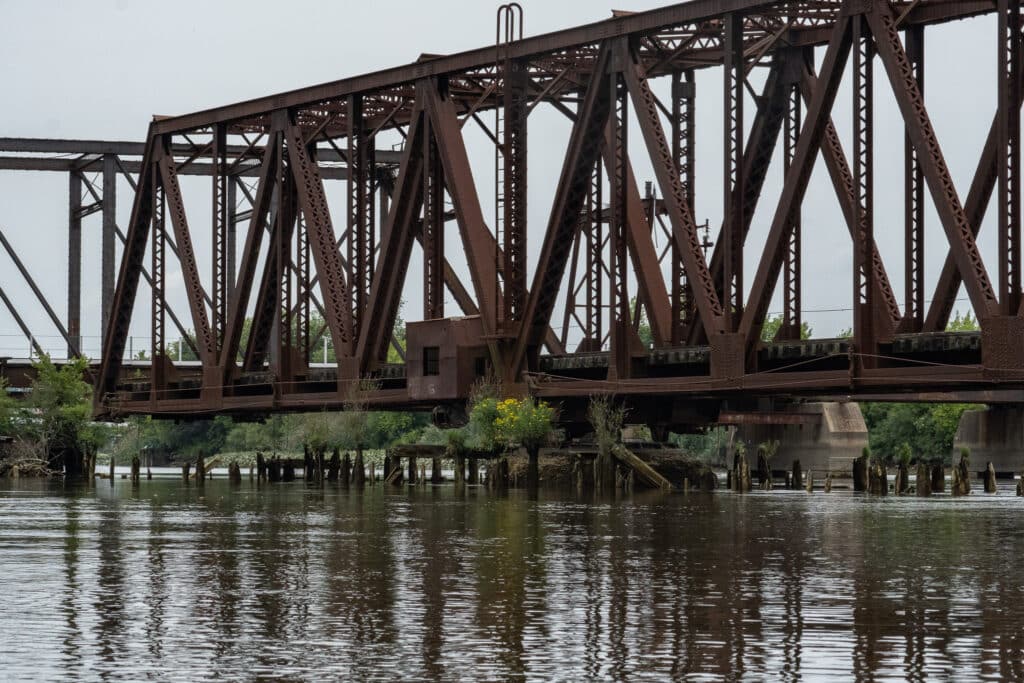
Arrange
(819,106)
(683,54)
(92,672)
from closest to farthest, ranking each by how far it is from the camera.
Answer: (92,672) < (819,106) < (683,54)

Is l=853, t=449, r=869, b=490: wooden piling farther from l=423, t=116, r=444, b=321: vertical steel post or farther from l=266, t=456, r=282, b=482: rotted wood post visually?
l=266, t=456, r=282, b=482: rotted wood post

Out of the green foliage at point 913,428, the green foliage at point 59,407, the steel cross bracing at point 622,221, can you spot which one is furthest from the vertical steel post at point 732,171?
the green foliage at point 913,428

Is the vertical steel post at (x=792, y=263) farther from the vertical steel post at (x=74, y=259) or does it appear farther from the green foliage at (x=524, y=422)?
the vertical steel post at (x=74, y=259)

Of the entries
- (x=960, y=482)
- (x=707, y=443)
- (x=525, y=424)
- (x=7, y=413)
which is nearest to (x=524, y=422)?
(x=525, y=424)

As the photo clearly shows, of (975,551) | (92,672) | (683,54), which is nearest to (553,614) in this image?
(92,672)

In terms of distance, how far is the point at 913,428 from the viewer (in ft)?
422

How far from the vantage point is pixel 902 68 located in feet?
156

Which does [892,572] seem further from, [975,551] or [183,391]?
[183,391]

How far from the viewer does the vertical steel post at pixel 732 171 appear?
5319 centimetres

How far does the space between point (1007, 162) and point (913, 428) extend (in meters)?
85.2

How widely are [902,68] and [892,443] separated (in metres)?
84.0

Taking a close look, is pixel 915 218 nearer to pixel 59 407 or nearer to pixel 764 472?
pixel 764 472

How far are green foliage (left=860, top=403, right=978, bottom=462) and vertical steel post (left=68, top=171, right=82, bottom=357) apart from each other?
1965 inches

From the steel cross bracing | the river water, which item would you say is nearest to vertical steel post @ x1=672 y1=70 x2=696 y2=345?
the steel cross bracing
